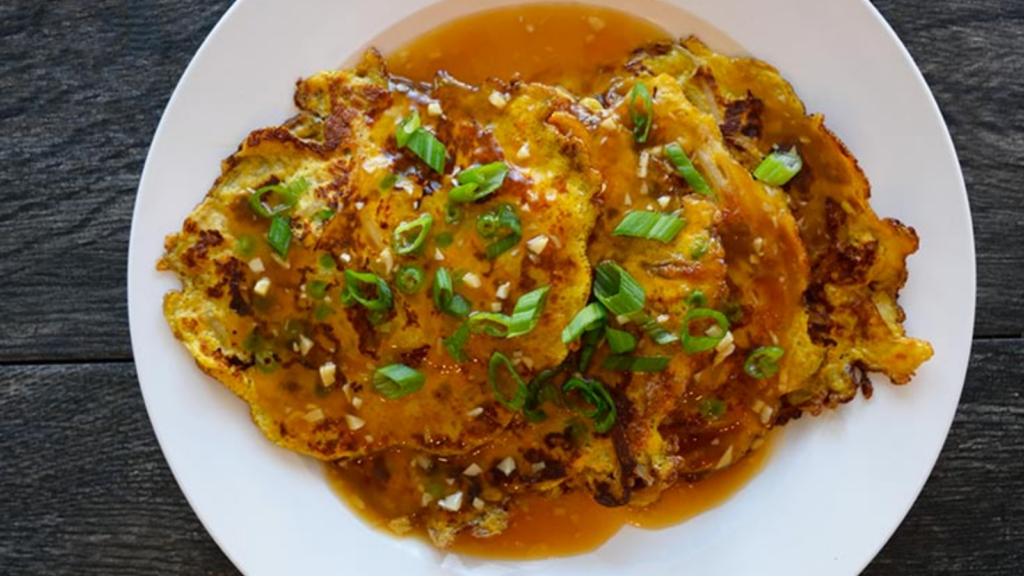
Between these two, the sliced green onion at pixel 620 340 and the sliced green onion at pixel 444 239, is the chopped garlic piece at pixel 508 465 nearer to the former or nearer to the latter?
the sliced green onion at pixel 620 340

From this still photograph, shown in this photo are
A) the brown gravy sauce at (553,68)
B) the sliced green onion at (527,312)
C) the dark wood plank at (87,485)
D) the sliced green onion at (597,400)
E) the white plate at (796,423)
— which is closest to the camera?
the sliced green onion at (527,312)

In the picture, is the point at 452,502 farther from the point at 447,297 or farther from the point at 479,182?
the point at 479,182

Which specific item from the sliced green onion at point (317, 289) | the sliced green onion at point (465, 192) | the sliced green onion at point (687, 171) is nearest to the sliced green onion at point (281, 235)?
the sliced green onion at point (317, 289)

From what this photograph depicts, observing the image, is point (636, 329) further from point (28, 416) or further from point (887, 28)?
point (28, 416)

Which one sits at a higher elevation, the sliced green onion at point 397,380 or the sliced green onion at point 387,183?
the sliced green onion at point 387,183

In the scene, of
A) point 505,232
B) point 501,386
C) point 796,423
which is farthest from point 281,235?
point 796,423
